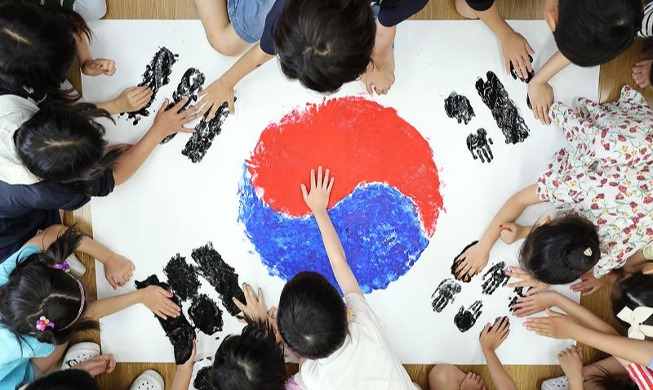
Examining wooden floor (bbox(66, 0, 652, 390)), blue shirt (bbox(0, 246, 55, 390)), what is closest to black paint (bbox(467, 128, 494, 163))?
wooden floor (bbox(66, 0, 652, 390))

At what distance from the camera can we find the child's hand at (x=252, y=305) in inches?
43.3

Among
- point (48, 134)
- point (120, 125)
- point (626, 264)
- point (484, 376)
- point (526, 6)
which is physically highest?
point (526, 6)

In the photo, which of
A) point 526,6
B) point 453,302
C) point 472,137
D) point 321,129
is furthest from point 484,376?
point 526,6

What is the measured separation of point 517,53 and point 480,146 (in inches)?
7.7

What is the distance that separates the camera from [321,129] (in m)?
1.06

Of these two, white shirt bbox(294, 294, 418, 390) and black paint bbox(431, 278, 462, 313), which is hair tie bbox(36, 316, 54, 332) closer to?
white shirt bbox(294, 294, 418, 390)

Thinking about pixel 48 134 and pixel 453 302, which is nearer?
pixel 48 134

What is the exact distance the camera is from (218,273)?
1.10m

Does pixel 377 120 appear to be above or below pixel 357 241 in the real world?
above

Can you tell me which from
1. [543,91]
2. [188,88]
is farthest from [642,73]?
[188,88]

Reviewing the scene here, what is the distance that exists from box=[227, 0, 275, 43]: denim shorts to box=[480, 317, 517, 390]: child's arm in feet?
2.49

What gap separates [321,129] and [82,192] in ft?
1.53

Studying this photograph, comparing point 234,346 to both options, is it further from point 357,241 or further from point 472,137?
point 472,137

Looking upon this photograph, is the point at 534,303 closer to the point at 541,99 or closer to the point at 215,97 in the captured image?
the point at 541,99
